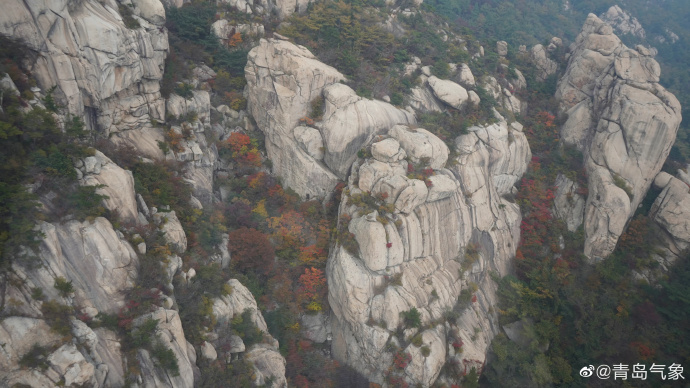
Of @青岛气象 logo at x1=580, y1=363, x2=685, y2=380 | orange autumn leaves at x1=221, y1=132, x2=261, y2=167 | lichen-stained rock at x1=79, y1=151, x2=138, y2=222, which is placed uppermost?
lichen-stained rock at x1=79, y1=151, x2=138, y2=222

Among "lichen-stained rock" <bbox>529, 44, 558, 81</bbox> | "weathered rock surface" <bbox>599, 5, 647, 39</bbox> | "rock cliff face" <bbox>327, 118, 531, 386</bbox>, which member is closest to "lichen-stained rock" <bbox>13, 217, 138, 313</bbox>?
"rock cliff face" <bbox>327, 118, 531, 386</bbox>

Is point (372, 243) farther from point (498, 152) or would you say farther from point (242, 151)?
point (498, 152)

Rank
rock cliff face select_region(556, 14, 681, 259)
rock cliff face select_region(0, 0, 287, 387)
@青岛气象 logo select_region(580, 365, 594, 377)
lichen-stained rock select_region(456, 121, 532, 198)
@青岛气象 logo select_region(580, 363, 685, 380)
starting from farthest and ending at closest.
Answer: lichen-stained rock select_region(456, 121, 532, 198) < rock cliff face select_region(556, 14, 681, 259) < @青岛气象 logo select_region(580, 365, 594, 377) < @青岛气象 logo select_region(580, 363, 685, 380) < rock cliff face select_region(0, 0, 287, 387)

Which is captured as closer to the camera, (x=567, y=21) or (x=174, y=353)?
(x=174, y=353)

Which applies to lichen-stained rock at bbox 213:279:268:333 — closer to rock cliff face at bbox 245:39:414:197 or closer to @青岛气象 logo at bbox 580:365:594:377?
rock cliff face at bbox 245:39:414:197

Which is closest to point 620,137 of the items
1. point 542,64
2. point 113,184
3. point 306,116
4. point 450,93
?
point 450,93

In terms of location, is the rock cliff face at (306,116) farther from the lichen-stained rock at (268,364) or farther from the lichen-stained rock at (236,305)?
the lichen-stained rock at (268,364)

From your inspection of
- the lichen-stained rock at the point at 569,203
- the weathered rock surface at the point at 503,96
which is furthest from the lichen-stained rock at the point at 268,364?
the weathered rock surface at the point at 503,96
